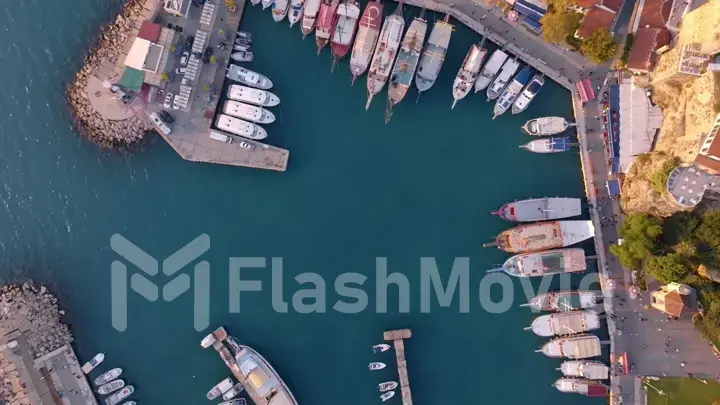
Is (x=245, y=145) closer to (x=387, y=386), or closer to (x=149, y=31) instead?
(x=149, y=31)

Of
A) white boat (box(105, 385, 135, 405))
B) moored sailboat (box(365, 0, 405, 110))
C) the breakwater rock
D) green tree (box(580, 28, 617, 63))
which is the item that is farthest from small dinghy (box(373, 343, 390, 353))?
green tree (box(580, 28, 617, 63))

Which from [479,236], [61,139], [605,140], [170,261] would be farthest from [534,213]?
[61,139]

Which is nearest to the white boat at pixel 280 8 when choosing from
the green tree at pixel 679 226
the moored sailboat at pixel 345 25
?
the moored sailboat at pixel 345 25

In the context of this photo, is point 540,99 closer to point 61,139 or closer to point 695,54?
point 695,54

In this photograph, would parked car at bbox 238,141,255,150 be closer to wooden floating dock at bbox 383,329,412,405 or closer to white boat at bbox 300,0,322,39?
white boat at bbox 300,0,322,39

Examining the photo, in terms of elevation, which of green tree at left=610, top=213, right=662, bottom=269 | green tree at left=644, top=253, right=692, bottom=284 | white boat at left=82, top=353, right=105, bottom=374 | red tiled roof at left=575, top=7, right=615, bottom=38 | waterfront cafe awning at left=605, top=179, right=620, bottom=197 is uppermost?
red tiled roof at left=575, top=7, right=615, bottom=38

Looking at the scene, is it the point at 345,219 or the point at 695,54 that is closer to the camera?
the point at 695,54

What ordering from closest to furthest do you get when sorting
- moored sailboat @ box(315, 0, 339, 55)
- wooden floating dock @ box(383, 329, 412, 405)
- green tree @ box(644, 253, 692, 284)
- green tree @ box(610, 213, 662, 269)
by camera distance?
1. green tree @ box(644, 253, 692, 284)
2. green tree @ box(610, 213, 662, 269)
3. moored sailboat @ box(315, 0, 339, 55)
4. wooden floating dock @ box(383, 329, 412, 405)

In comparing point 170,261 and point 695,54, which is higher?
point 695,54
